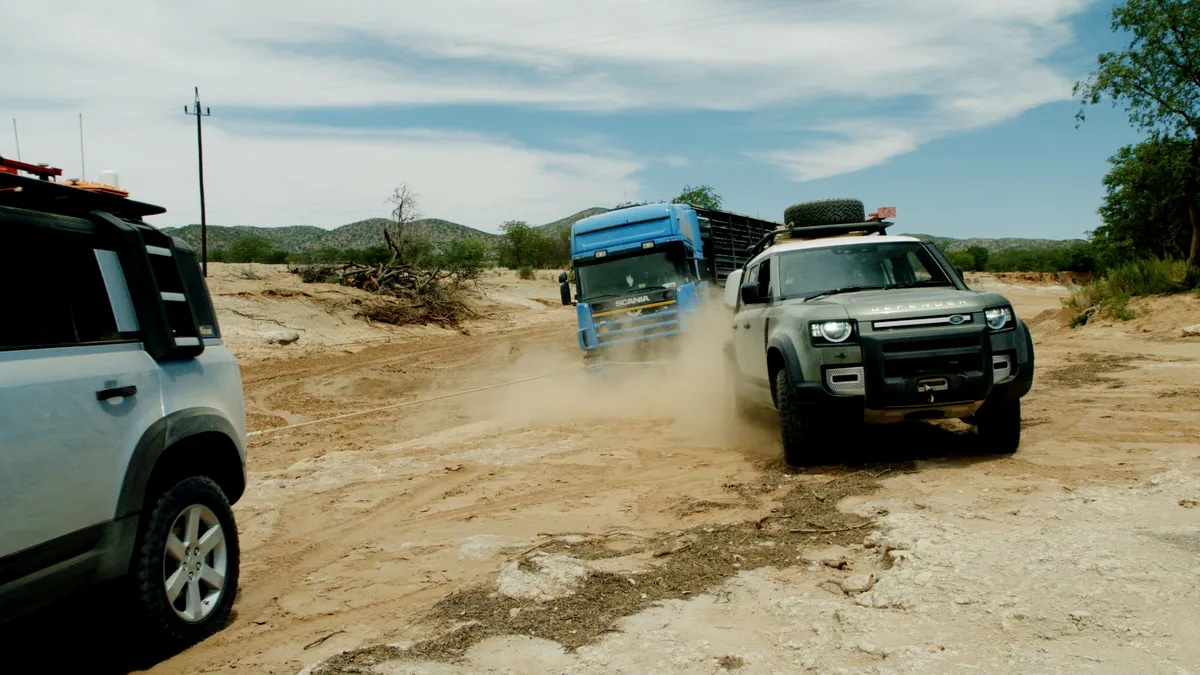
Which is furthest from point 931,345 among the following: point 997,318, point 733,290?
point 733,290

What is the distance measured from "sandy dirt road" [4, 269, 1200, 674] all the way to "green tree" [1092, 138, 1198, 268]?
13.4 metres

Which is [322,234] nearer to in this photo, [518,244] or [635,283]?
[518,244]

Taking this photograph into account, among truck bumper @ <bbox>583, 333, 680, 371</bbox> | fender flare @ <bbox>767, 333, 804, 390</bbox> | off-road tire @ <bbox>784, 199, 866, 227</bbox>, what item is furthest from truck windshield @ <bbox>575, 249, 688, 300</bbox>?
fender flare @ <bbox>767, 333, 804, 390</bbox>

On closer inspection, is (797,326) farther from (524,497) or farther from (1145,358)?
(1145,358)

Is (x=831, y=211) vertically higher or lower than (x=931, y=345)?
higher

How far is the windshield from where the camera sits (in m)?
8.32

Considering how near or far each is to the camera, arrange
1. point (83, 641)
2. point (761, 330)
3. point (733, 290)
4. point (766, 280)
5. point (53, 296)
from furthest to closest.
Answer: point (733, 290), point (766, 280), point (761, 330), point (83, 641), point (53, 296)

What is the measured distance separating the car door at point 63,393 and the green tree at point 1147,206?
23.8 metres

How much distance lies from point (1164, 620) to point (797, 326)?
4.02m

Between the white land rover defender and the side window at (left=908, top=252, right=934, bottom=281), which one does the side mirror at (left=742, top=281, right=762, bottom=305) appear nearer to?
the side window at (left=908, top=252, right=934, bottom=281)

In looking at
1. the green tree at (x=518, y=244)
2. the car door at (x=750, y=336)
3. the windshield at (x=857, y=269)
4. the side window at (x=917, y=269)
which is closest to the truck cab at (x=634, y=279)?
the car door at (x=750, y=336)

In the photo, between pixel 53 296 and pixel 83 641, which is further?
pixel 83 641

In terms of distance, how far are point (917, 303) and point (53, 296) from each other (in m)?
5.98

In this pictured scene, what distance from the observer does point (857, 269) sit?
8.42m
